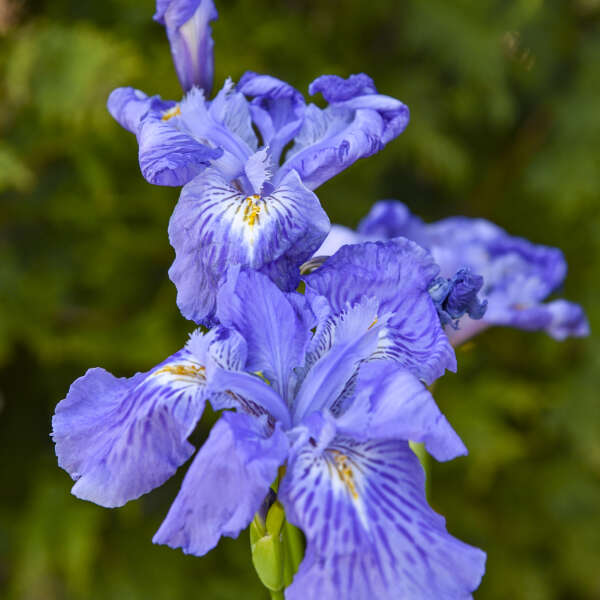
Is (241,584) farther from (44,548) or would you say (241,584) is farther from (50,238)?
(50,238)

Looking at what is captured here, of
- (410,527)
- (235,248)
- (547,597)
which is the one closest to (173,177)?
(235,248)

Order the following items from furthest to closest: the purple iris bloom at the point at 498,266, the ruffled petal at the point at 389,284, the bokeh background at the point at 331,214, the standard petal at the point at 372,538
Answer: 1. the bokeh background at the point at 331,214
2. the purple iris bloom at the point at 498,266
3. the ruffled petal at the point at 389,284
4. the standard petal at the point at 372,538

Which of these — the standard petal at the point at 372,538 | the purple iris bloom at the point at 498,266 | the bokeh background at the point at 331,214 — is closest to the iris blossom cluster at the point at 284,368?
the standard petal at the point at 372,538

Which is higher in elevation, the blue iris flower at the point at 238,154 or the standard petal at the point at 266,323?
the blue iris flower at the point at 238,154

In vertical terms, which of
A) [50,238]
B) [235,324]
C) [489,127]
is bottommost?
[235,324]

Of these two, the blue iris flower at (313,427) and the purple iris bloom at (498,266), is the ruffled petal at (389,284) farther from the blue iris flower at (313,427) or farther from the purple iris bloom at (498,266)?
the purple iris bloom at (498,266)

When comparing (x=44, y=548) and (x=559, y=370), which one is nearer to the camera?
(x=44, y=548)

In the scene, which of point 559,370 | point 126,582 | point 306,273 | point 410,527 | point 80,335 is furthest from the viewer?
point 559,370

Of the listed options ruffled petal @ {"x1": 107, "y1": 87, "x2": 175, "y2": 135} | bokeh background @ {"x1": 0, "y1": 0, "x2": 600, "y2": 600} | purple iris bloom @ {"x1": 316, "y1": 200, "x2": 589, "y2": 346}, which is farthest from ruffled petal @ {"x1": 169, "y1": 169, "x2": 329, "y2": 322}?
bokeh background @ {"x1": 0, "y1": 0, "x2": 600, "y2": 600}
